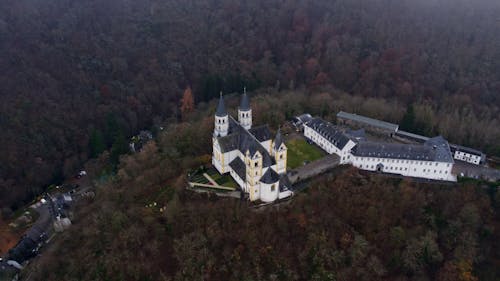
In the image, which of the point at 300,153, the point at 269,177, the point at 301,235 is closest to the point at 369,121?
the point at 300,153

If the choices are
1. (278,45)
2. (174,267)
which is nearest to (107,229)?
(174,267)

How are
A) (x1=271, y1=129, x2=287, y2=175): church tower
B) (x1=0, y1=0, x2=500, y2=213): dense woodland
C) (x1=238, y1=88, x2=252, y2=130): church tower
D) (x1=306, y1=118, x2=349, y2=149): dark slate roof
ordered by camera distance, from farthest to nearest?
(x1=0, y1=0, x2=500, y2=213): dense woodland → (x1=306, y1=118, x2=349, y2=149): dark slate roof → (x1=238, y1=88, x2=252, y2=130): church tower → (x1=271, y1=129, x2=287, y2=175): church tower

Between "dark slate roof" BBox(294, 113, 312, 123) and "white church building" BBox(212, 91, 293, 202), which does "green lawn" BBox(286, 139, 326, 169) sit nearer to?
"white church building" BBox(212, 91, 293, 202)

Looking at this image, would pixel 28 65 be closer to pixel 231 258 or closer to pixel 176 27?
pixel 176 27

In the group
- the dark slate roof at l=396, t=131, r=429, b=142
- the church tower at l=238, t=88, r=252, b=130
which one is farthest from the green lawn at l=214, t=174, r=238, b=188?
the dark slate roof at l=396, t=131, r=429, b=142

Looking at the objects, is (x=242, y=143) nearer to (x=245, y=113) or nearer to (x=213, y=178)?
Result: (x=245, y=113)

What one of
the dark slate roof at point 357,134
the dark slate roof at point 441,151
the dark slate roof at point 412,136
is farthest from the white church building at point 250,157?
the dark slate roof at point 412,136
